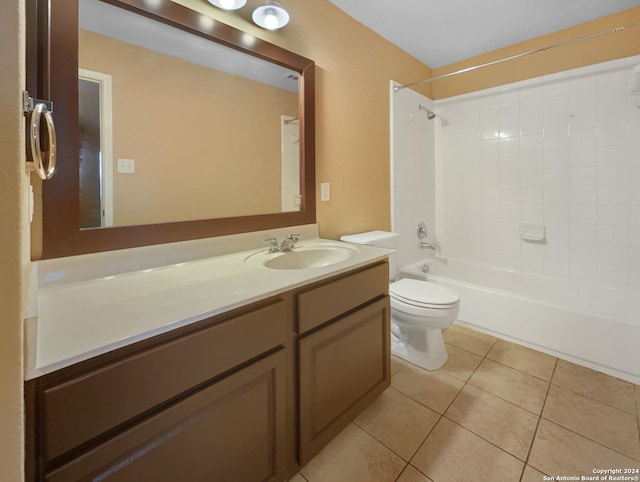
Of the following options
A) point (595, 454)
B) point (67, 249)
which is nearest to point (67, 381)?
point (67, 249)

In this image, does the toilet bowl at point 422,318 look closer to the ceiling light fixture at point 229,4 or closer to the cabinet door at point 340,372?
the cabinet door at point 340,372

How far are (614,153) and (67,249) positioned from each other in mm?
3177

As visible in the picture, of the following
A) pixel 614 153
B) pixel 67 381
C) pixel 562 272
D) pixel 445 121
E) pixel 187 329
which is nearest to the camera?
pixel 67 381

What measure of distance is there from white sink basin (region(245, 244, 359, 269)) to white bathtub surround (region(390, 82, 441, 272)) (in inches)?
39.5

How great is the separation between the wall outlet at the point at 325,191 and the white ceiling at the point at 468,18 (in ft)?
3.74

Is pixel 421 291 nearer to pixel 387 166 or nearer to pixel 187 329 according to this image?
pixel 387 166

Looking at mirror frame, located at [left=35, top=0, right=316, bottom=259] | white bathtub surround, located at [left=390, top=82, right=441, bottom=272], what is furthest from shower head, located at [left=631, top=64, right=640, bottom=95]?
mirror frame, located at [left=35, top=0, right=316, bottom=259]

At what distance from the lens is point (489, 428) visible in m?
1.35

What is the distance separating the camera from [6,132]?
16.1 inches

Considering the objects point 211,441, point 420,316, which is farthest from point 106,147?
point 420,316

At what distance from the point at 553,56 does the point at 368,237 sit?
2056 mm

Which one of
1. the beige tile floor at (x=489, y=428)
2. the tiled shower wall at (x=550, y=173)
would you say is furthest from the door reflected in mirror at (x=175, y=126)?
the tiled shower wall at (x=550, y=173)

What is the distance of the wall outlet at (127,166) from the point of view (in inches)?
43.7

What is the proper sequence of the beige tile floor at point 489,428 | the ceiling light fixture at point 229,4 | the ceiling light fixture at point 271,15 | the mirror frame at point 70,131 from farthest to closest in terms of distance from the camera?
1. the ceiling light fixture at point 271,15
2. the ceiling light fixture at point 229,4
3. the beige tile floor at point 489,428
4. the mirror frame at point 70,131
